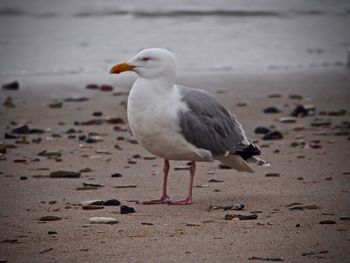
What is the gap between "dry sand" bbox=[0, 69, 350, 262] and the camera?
5.04 m

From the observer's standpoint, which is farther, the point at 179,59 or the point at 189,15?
the point at 189,15

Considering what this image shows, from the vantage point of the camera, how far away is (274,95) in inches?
471

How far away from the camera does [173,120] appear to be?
6.44 metres

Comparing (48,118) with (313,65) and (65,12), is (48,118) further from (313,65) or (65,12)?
(65,12)

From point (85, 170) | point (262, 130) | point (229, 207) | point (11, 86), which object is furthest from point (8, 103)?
point (229, 207)

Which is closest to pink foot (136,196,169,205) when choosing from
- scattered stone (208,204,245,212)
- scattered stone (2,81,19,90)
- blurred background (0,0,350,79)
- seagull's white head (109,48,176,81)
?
scattered stone (208,204,245,212)

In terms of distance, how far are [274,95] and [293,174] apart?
177 inches

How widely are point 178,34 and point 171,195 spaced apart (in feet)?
39.2

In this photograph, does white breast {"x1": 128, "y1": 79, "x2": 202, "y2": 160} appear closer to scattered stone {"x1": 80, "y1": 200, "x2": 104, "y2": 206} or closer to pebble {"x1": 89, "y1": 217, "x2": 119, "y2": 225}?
scattered stone {"x1": 80, "y1": 200, "x2": 104, "y2": 206}

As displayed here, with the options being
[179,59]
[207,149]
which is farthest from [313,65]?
[207,149]

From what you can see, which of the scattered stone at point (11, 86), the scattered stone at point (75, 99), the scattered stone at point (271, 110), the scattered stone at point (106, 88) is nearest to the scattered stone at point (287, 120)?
the scattered stone at point (271, 110)

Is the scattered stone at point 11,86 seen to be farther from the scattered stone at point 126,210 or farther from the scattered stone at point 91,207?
the scattered stone at point 126,210

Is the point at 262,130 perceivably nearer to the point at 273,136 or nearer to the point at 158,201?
the point at 273,136

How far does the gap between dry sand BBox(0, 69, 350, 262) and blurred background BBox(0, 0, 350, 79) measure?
12.7 feet
